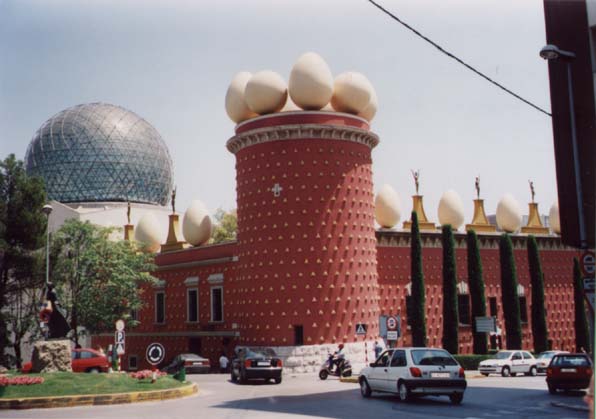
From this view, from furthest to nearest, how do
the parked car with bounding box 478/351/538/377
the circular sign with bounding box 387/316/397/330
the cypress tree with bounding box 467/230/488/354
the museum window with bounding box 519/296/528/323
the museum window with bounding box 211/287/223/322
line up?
the museum window with bounding box 519/296/528/323 < the museum window with bounding box 211/287/223/322 < the cypress tree with bounding box 467/230/488/354 < the parked car with bounding box 478/351/538/377 < the circular sign with bounding box 387/316/397/330

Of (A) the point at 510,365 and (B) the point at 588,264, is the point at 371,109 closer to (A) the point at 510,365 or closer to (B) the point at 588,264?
(A) the point at 510,365

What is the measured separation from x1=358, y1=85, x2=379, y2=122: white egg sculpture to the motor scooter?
14.0m

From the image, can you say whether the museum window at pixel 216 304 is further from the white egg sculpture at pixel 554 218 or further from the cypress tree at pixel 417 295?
the white egg sculpture at pixel 554 218

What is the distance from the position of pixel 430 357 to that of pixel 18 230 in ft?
67.8

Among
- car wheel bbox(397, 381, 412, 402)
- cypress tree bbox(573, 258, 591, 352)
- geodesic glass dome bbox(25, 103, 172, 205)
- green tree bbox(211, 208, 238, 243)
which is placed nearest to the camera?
car wheel bbox(397, 381, 412, 402)

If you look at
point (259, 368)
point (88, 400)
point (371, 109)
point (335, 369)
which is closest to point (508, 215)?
point (371, 109)

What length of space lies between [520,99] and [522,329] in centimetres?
3160

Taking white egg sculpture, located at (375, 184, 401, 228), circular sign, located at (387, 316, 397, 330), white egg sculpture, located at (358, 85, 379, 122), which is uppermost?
white egg sculpture, located at (358, 85, 379, 122)

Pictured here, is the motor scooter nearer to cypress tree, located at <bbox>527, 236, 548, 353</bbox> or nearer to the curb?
the curb

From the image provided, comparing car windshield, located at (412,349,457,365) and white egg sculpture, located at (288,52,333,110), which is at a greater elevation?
white egg sculpture, located at (288,52,333,110)

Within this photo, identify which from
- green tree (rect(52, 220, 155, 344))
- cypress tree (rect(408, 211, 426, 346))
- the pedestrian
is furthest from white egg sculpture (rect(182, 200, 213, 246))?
cypress tree (rect(408, 211, 426, 346))

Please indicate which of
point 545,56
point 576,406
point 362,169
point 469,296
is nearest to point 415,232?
point 362,169

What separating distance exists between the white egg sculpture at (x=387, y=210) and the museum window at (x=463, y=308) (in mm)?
6710

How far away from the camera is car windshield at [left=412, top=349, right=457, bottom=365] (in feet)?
63.7
